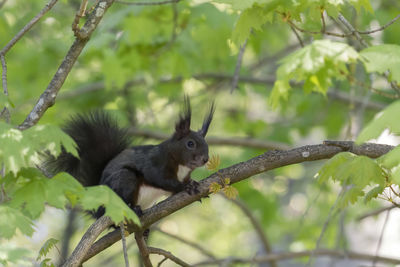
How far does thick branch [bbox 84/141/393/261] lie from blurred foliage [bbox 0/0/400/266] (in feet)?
0.43

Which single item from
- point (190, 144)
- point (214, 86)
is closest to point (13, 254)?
point (190, 144)

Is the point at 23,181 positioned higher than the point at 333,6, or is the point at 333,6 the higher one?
the point at 333,6

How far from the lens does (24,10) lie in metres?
5.70

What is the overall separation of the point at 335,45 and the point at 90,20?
1089mm

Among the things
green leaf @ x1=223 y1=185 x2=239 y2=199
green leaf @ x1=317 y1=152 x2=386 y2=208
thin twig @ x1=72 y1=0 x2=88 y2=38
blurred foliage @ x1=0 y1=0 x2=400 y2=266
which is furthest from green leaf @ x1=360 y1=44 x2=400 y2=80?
thin twig @ x1=72 y1=0 x2=88 y2=38

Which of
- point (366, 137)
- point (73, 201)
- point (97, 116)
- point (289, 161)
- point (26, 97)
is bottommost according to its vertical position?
point (73, 201)

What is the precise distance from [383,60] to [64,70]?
4.13 feet

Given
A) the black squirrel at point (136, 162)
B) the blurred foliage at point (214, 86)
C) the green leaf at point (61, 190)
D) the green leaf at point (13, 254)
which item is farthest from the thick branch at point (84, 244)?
the black squirrel at point (136, 162)

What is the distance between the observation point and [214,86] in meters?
5.36

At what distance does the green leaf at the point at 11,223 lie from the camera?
5.31 feet

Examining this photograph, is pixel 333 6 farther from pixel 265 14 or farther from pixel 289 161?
pixel 289 161

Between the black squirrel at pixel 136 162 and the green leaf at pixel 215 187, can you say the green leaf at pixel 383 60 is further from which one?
the black squirrel at pixel 136 162

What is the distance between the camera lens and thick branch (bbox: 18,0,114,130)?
2129 millimetres

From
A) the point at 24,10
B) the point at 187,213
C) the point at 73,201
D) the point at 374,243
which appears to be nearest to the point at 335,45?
the point at 73,201
